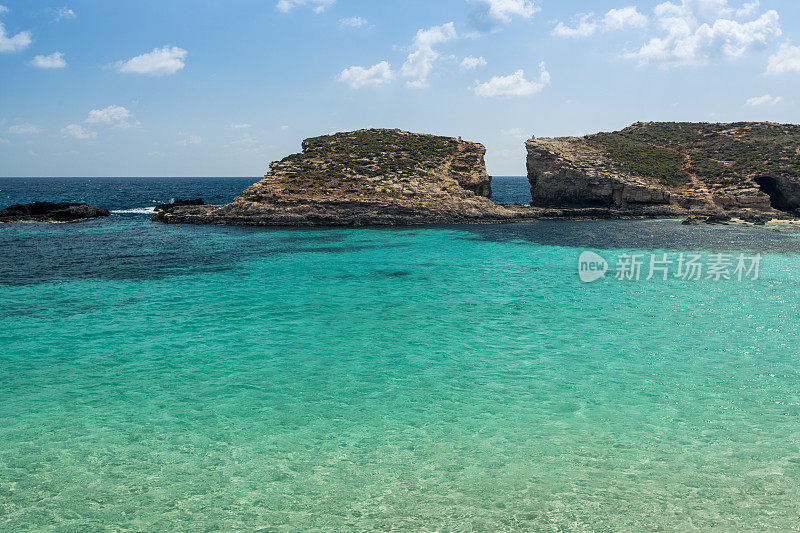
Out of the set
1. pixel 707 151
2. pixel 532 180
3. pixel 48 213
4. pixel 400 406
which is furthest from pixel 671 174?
pixel 48 213

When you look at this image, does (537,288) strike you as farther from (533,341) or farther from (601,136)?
(601,136)

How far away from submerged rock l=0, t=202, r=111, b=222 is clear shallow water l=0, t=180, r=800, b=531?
40.2 metres

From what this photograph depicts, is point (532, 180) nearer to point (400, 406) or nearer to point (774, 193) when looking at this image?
point (774, 193)

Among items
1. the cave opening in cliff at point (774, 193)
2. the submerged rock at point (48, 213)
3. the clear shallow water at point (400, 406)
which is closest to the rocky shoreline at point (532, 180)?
the cave opening in cliff at point (774, 193)

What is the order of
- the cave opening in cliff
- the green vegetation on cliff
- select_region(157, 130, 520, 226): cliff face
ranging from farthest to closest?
Result: the green vegetation on cliff → the cave opening in cliff → select_region(157, 130, 520, 226): cliff face

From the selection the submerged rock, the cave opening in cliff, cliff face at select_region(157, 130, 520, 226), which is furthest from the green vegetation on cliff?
the submerged rock

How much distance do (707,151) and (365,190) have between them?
163ft

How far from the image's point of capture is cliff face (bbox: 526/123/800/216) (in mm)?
59375

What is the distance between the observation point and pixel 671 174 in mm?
64688

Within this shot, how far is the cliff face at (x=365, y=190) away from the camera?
54.1 metres

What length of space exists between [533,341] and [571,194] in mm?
54138

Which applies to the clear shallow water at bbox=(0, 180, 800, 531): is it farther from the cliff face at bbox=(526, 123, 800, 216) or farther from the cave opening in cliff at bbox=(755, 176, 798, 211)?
the cave opening in cliff at bbox=(755, 176, 798, 211)

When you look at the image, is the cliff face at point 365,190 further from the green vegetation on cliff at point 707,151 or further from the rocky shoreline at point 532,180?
the green vegetation on cliff at point 707,151

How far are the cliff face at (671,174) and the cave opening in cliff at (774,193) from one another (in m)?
0.11
